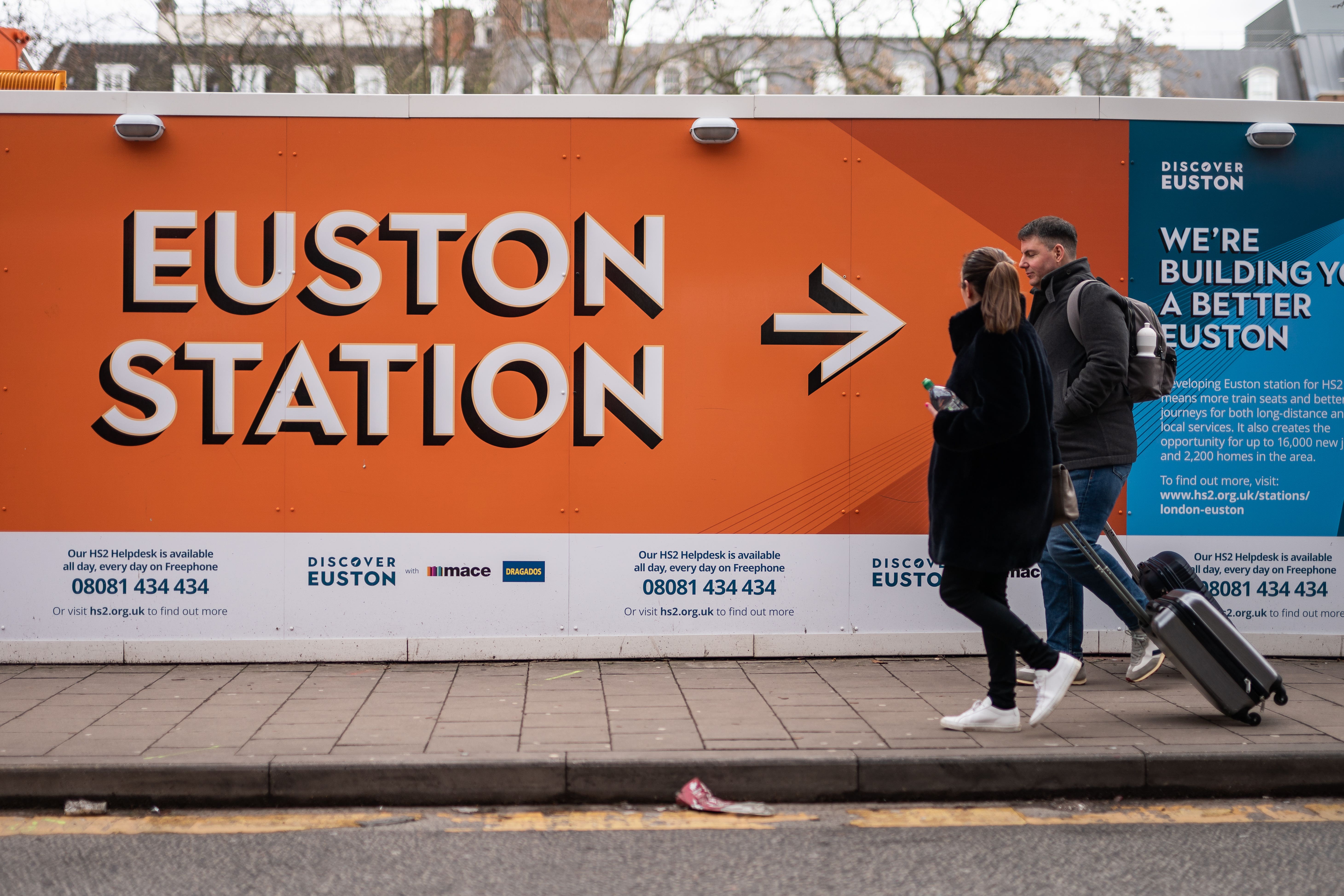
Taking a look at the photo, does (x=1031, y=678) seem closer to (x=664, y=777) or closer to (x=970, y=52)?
(x=664, y=777)

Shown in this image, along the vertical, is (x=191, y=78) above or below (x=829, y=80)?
below

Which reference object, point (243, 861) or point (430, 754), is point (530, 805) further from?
point (243, 861)

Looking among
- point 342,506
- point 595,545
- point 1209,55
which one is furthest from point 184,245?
point 1209,55

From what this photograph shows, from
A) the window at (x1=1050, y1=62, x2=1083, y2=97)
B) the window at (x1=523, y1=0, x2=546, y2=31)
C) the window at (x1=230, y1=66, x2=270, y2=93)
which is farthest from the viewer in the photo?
the window at (x1=1050, y1=62, x2=1083, y2=97)

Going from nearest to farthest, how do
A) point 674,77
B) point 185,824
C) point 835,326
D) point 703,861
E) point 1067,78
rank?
point 703,861
point 185,824
point 835,326
point 1067,78
point 674,77

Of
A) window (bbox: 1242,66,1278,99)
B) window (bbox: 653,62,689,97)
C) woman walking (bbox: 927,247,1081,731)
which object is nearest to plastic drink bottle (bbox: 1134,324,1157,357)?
woman walking (bbox: 927,247,1081,731)

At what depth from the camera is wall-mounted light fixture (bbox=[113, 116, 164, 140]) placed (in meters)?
5.22

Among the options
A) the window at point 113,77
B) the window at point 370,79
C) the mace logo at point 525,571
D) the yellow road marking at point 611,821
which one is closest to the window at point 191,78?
the window at point 113,77

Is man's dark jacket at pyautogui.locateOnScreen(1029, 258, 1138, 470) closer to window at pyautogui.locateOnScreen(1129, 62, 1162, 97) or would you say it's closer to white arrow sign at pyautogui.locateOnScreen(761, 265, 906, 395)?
white arrow sign at pyautogui.locateOnScreen(761, 265, 906, 395)

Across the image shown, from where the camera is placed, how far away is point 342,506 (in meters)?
5.38

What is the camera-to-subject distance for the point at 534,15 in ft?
71.8

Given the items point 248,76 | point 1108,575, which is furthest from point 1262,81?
point 1108,575

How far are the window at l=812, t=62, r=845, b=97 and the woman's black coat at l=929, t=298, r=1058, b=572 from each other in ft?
59.7

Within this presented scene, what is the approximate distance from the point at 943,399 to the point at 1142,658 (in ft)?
6.65
